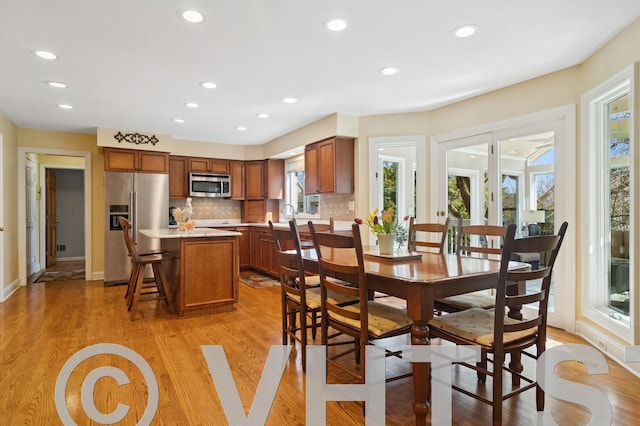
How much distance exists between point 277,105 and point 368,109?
3.73ft

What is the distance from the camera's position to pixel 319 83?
362 cm

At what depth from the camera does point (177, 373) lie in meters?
2.42

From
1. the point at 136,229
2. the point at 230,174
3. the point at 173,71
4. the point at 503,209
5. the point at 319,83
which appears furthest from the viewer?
the point at 230,174

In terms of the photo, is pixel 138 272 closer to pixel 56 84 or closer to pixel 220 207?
pixel 56 84

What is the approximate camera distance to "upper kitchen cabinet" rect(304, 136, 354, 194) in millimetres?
4758

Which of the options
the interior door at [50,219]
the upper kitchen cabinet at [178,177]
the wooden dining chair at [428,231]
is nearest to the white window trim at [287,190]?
the upper kitchen cabinet at [178,177]

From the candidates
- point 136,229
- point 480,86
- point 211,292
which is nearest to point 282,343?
point 211,292

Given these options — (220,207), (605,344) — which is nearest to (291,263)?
(605,344)

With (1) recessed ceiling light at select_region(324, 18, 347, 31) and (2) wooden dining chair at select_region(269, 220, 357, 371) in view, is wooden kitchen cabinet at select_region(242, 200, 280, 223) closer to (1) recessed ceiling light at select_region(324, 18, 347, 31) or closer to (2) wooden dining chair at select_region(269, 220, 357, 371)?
(2) wooden dining chair at select_region(269, 220, 357, 371)

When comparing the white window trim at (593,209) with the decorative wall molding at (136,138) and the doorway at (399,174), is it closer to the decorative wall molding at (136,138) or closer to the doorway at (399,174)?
the doorway at (399,174)

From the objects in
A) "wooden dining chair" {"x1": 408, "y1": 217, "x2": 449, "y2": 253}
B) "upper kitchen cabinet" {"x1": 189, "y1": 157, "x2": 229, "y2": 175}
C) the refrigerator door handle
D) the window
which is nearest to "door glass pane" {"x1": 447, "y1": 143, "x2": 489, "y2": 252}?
"wooden dining chair" {"x1": 408, "y1": 217, "x2": 449, "y2": 253}

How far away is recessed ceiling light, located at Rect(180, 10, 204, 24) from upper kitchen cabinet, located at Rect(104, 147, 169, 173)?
3.79 m

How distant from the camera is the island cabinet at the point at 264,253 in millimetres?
5691

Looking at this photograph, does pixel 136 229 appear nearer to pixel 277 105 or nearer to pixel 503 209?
pixel 277 105
